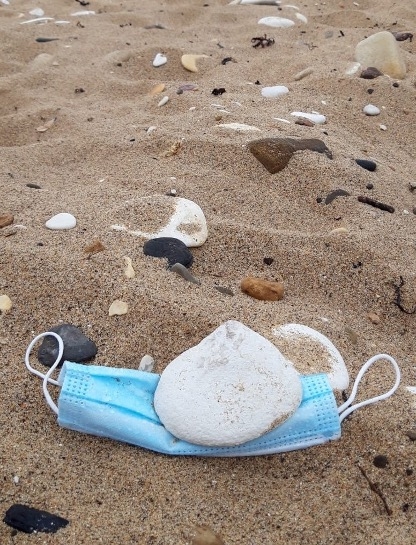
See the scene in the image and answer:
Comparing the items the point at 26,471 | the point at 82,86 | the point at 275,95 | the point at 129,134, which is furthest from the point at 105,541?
the point at 82,86

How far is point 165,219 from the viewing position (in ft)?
6.70

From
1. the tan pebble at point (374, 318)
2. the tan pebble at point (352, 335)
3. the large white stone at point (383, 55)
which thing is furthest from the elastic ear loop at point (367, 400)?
the large white stone at point (383, 55)

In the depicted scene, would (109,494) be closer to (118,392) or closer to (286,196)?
(118,392)

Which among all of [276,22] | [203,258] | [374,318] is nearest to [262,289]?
[203,258]

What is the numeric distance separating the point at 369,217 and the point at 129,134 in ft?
3.72

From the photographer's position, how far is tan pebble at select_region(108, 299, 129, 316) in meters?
1.68

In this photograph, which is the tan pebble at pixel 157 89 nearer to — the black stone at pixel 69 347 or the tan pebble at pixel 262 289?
the tan pebble at pixel 262 289

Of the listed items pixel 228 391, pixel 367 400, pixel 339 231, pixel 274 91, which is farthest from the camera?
pixel 274 91

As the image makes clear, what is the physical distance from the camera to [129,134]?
2.69 m

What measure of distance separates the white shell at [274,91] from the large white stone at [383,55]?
573 mm

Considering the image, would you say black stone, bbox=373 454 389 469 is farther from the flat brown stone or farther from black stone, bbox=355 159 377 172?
black stone, bbox=355 159 377 172

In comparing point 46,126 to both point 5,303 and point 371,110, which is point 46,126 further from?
point 371,110

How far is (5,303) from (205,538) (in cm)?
86

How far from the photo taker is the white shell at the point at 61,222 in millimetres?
2002
